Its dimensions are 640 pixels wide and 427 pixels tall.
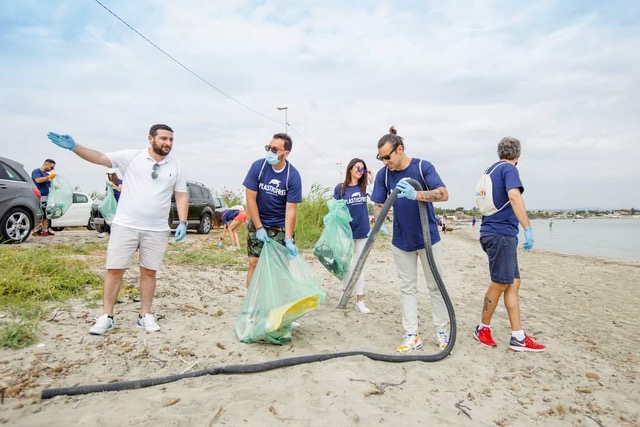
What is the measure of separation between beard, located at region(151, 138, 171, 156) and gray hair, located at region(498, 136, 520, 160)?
299cm

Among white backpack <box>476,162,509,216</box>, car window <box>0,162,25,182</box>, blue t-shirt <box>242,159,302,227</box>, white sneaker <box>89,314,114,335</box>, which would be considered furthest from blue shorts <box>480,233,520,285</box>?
car window <box>0,162,25,182</box>

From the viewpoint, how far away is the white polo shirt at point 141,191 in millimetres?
3699

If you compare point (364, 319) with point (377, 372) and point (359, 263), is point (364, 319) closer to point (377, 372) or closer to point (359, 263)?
point (359, 263)

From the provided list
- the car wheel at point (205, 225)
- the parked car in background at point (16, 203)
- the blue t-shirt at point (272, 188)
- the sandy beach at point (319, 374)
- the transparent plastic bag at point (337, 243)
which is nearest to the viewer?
the sandy beach at point (319, 374)

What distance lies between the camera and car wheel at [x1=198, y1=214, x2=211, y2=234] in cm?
1365

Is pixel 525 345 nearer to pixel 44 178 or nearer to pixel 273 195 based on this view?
pixel 273 195

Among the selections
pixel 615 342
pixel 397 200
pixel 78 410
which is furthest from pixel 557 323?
pixel 78 410

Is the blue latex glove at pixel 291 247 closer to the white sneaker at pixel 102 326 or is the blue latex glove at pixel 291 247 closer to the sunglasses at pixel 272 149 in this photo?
the sunglasses at pixel 272 149

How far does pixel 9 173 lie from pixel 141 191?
242 inches

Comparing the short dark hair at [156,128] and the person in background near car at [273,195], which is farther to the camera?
the person in background near car at [273,195]

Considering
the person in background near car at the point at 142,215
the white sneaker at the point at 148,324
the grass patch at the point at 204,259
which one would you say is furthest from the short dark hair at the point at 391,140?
the grass patch at the point at 204,259

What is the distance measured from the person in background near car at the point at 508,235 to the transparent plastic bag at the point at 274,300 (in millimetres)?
1562

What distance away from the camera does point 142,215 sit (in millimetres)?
3715

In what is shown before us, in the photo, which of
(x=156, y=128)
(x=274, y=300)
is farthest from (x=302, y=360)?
(x=156, y=128)
